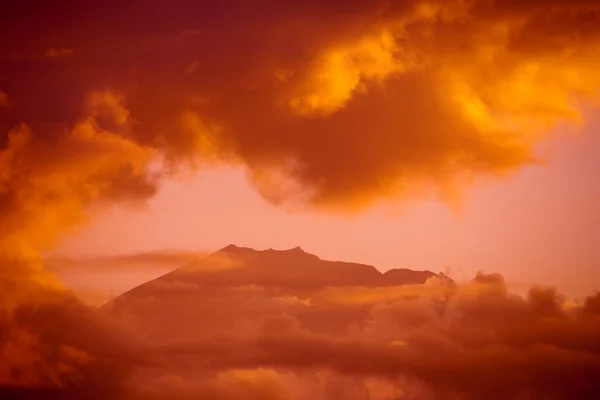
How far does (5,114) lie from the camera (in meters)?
11.1

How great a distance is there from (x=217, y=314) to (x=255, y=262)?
784 mm

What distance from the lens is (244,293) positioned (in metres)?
10.7

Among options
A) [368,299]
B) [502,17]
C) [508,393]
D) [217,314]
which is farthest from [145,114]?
[508,393]

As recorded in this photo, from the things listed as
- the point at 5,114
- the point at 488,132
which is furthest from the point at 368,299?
the point at 5,114

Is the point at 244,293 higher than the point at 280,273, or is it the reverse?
the point at 280,273

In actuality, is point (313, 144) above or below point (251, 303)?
above

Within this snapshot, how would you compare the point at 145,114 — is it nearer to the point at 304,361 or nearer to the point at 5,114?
the point at 5,114

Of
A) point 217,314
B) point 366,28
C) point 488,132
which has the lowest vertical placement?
point 217,314

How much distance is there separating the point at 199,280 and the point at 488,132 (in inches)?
156

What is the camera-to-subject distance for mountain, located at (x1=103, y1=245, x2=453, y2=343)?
34.7 feet

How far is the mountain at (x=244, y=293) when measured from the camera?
10562 mm

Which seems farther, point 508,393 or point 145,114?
point 145,114

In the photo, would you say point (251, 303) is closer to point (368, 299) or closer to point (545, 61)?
point (368, 299)

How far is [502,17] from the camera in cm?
1056
